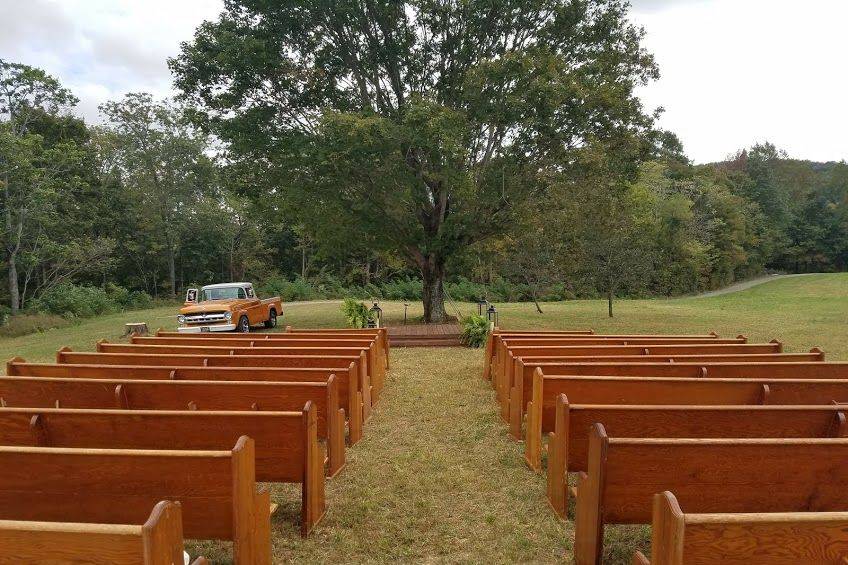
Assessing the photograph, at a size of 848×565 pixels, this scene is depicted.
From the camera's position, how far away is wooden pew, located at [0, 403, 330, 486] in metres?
3.79

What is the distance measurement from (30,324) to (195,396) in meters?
23.3

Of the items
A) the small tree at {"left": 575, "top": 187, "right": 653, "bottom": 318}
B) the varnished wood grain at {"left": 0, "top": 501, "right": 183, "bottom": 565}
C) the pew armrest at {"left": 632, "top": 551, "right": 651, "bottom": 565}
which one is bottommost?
the pew armrest at {"left": 632, "top": 551, "right": 651, "bottom": 565}

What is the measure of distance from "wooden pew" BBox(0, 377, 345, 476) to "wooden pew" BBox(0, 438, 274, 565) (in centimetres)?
197

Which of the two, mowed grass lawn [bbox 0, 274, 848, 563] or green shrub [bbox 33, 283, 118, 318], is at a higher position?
green shrub [bbox 33, 283, 118, 318]

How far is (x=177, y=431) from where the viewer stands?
380 centimetres

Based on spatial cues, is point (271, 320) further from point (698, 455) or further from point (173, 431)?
point (698, 455)

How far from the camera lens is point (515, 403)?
6348mm

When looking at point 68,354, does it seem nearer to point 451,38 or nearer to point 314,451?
point 314,451

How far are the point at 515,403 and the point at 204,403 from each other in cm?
339

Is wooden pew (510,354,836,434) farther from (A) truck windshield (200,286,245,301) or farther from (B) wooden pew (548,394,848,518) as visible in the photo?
(A) truck windshield (200,286,245,301)

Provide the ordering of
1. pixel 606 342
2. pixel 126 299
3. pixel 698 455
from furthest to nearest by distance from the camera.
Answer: pixel 126 299
pixel 606 342
pixel 698 455

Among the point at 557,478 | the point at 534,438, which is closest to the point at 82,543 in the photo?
the point at 557,478

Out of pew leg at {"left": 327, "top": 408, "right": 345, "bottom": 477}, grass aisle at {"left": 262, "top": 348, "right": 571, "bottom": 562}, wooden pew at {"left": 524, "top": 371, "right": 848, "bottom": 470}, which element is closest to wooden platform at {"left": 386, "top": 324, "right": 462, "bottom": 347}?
grass aisle at {"left": 262, "top": 348, "right": 571, "bottom": 562}

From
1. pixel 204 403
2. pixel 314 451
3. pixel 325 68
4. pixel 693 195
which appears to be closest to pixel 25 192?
pixel 325 68
